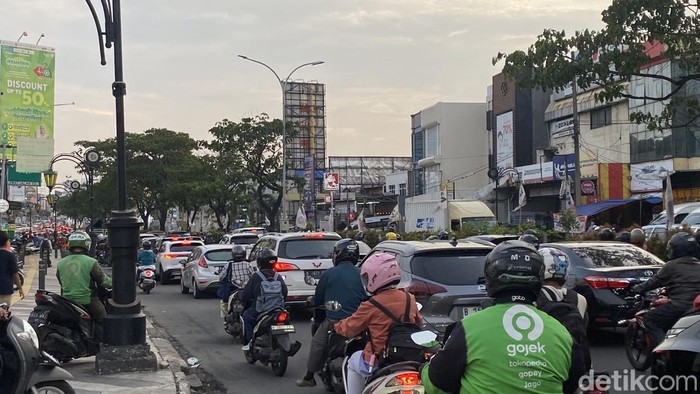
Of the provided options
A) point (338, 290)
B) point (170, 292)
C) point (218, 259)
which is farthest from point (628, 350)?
point (170, 292)

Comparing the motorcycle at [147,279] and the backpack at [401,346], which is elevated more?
the backpack at [401,346]

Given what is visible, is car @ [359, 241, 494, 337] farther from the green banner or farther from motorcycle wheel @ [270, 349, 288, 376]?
the green banner

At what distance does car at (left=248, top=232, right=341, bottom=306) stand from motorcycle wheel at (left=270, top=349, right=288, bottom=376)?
490 cm

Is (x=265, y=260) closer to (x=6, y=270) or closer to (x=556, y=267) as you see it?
(x=6, y=270)

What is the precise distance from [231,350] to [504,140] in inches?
2075

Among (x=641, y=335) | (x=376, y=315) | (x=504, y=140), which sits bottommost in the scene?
(x=641, y=335)

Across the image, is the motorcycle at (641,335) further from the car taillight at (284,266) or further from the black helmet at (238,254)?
the car taillight at (284,266)

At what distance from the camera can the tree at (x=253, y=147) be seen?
1959 inches

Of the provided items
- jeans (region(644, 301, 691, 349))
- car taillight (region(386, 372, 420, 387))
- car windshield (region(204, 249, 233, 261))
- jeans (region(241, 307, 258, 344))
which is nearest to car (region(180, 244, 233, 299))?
car windshield (region(204, 249, 233, 261))

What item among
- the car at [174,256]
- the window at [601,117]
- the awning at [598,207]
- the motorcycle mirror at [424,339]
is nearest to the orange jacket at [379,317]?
the motorcycle mirror at [424,339]

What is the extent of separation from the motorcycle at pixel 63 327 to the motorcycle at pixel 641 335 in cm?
659

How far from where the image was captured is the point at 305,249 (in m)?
15.5

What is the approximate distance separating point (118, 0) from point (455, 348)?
8609 mm

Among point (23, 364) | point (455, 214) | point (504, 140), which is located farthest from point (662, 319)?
point (504, 140)
